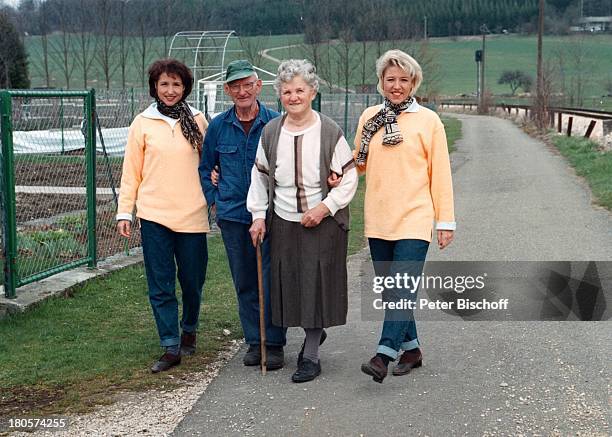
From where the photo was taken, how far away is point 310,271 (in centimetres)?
541

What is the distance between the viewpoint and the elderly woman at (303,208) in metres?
5.31

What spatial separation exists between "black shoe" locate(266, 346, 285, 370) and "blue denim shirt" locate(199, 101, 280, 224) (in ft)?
2.67

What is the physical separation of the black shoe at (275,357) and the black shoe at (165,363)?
576 mm

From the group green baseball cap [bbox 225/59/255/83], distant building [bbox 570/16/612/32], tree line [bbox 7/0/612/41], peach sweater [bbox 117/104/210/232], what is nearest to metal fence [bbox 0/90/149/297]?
peach sweater [bbox 117/104/210/232]

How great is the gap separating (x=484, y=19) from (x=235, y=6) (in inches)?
3345

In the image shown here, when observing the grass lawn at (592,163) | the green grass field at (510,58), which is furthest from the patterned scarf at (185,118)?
the green grass field at (510,58)

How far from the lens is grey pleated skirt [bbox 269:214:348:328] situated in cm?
540

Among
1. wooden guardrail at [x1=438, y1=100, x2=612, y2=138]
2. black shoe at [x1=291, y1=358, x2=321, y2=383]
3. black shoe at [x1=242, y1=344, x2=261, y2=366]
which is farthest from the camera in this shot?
wooden guardrail at [x1=438, y1=100, x2=612, y2=138]

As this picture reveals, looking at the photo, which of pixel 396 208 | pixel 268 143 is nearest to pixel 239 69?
pixel 268 143

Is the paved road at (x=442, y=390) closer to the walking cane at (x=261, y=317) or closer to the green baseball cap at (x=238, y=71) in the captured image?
the walking cane at (x=261, y=317)

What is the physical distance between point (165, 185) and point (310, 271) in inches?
41.6

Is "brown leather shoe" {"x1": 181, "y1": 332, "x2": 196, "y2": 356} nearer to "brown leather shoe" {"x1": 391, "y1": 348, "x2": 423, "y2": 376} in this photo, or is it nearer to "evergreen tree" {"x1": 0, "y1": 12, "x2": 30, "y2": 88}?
"brown leather shoe" {"x1": 391, "y1": 348, "x2": 423, "y2": 376}

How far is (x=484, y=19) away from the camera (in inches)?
4897

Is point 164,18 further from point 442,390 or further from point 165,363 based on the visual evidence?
point 442,390
